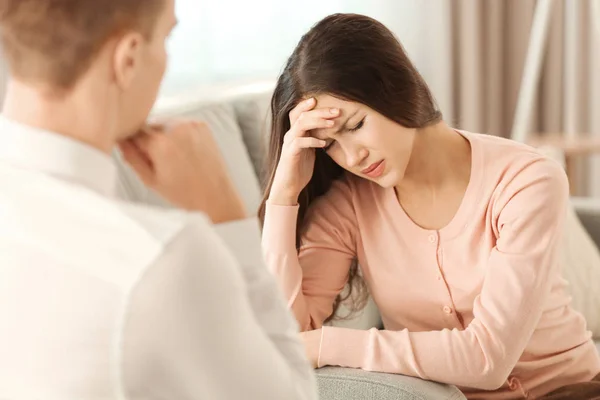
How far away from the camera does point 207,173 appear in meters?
0.73

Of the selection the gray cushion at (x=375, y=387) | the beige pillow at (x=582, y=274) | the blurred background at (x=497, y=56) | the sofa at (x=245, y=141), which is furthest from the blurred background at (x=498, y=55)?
the gray cushion at (x=375, y=387)

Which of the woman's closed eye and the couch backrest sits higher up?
the woman's closed eye

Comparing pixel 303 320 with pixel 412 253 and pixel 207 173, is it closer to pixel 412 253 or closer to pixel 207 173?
pixel 412 253

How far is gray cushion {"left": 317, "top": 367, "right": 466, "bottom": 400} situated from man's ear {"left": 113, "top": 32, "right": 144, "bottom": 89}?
28.1 inches

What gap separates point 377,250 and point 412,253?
63 millimetres

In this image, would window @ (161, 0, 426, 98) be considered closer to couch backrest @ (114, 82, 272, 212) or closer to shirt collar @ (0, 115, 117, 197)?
couch backrest @ (114, 82, 272, 212)

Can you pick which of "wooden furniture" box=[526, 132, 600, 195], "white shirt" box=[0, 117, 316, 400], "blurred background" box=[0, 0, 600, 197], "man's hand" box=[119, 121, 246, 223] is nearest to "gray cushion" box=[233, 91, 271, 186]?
"blurred background" box=[0, 0, 600, 197]

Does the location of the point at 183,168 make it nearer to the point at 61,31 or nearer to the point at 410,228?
the point at 61,31

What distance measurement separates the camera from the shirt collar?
629 mm

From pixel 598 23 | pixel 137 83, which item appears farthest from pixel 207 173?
pixel 598 23

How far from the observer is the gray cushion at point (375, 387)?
1.21m

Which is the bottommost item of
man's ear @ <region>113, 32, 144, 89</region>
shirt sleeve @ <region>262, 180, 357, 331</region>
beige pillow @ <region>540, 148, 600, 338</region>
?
beige pillow @ <region>540, 148, 600, 338</region>

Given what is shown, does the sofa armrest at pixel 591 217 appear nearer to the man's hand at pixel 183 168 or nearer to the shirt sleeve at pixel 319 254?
the shirt sleeve at pixel 319 254

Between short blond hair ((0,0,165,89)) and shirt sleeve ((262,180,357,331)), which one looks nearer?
short blond hair ((0,0,165,89))
